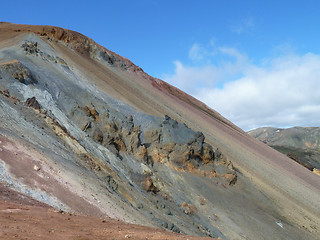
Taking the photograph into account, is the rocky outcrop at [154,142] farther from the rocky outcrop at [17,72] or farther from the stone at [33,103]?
the rocky outcrop at [17,72]

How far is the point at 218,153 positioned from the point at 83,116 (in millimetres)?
13565

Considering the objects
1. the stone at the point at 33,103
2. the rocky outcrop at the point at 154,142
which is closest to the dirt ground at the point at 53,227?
the stone at the point at 33,103

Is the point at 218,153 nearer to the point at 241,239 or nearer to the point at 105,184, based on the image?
the point at 241,239

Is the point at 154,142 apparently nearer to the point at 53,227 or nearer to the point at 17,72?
the point at 17,72

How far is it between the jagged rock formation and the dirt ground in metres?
3.24

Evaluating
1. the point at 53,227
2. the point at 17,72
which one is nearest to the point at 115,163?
the point at 17,72

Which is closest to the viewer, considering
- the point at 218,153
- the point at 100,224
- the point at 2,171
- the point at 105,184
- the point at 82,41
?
the point at 100,224

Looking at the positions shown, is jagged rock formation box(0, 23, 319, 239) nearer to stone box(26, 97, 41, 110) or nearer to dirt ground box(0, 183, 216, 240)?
stone box(26, 97, 41, 110)

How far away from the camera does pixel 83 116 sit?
2275 centimetres

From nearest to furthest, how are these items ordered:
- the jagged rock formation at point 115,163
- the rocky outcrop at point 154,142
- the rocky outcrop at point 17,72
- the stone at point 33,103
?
the jagged rock formation at point 115,163
the stone at point 33,103
the rocky outcrop at point 17,72
the rocky outcrop at point 154,142

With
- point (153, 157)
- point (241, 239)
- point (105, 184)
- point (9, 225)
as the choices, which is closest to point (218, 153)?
point (153, 157)

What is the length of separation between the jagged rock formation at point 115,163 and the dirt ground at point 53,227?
128 inches

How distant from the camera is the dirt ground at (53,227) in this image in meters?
7.31

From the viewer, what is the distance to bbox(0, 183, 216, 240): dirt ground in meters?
7.31
